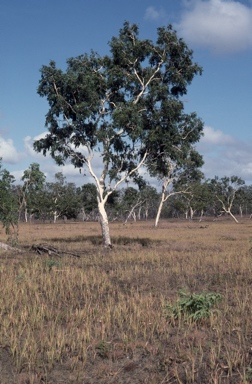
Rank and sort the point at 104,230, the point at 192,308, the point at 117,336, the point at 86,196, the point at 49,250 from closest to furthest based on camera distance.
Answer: the point at 117,336 < the point at 192,308 < the point at 49,250 < the point at 104,230 < the point at 86,196

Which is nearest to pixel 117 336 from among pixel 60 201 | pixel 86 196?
pixel 60 201

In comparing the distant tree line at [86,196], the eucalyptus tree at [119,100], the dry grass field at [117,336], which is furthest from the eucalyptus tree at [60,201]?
the dry grass field at [117,336]

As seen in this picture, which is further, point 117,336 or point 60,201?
point 60,201

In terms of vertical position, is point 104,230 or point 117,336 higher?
point 104,230

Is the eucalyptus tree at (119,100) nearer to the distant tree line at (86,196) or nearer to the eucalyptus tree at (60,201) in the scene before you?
the distant tree line at (86,196)

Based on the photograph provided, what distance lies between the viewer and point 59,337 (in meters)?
6.28

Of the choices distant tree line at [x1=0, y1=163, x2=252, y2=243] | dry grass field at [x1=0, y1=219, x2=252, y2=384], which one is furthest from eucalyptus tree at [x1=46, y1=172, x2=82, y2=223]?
dry grass field at [x1=0, y1=219, x2=252, y2=384]

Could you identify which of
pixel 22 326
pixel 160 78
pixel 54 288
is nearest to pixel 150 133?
pixel 160 78

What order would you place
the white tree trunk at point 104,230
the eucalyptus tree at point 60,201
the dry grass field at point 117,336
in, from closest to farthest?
the dry grass field at point 117,336
the white tree trunk at point 104,230
the eucalyptus tree at point 60,201

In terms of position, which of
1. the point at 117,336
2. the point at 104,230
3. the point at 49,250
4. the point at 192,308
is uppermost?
the point at 104,230

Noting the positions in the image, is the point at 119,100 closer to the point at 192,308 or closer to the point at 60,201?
the point at 192,308

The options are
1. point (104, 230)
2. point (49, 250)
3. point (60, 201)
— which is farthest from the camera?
point (60, 201)

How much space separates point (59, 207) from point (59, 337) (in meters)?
82.7

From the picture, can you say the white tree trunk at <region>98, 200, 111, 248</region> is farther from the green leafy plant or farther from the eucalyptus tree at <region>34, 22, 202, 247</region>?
the green leafy plant
